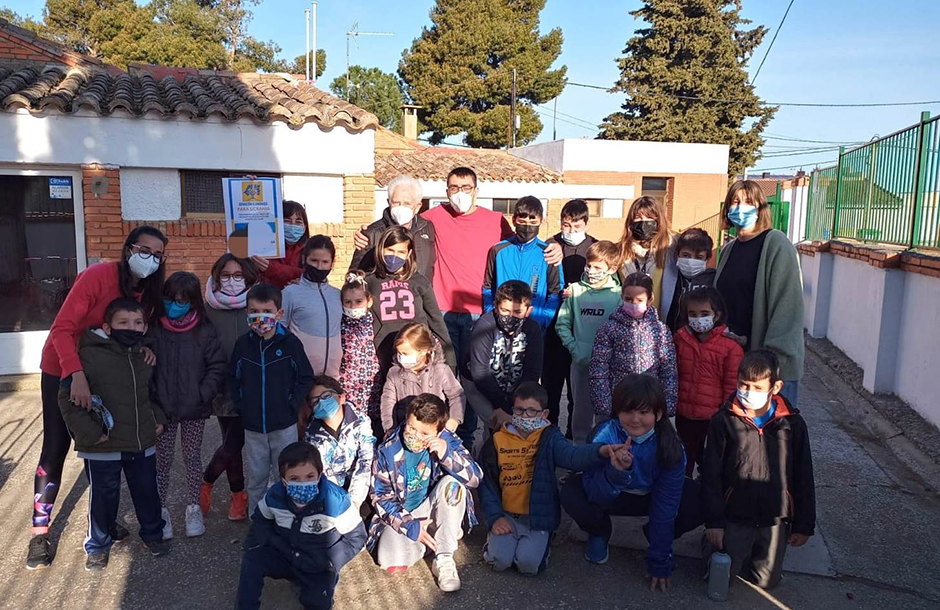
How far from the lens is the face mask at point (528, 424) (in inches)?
140

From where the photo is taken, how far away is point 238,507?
3994 mm

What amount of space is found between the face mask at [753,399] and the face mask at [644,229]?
1207mm

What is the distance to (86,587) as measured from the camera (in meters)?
3.27

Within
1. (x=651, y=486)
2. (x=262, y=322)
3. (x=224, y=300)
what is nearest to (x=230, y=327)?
(x=224, y=300)

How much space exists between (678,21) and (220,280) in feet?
100

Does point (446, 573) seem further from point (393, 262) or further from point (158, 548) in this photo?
point (393, 262)

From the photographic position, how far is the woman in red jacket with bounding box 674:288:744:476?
3674 mm

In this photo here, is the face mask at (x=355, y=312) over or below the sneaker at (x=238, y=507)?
over

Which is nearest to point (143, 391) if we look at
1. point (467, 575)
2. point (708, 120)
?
point (467, 575)

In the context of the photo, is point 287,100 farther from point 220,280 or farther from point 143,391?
point 143,391

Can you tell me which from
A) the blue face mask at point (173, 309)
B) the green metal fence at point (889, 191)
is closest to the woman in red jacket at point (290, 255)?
the blue face mask at point (173, 309)

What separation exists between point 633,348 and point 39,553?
3.19 m

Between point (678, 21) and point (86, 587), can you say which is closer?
point (86, 587)

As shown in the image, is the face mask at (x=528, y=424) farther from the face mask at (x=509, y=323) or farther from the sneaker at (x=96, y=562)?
the sneaker at (x=96, y=562)
